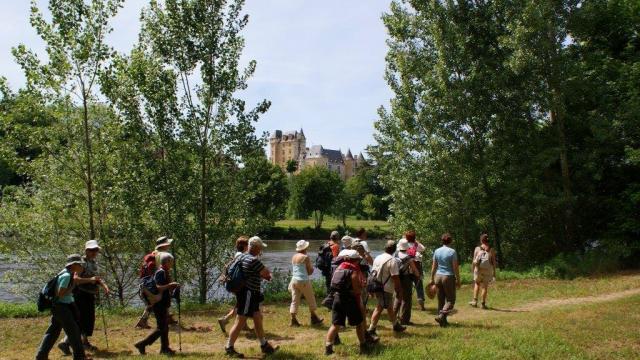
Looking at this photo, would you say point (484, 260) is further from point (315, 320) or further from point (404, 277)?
point (315, 320)

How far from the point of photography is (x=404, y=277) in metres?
10.9

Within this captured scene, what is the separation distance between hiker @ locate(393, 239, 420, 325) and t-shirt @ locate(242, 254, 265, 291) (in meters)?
3.07

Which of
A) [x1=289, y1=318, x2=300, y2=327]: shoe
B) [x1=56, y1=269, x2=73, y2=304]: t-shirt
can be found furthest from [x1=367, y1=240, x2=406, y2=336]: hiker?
[x1=56, y1=269, x2=73, y2=304]: t-shirt

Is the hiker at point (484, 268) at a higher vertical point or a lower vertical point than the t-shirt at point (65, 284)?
lower

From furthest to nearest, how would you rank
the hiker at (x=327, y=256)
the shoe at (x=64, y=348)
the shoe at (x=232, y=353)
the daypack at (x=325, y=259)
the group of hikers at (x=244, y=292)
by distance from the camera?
the daypack at (x=325, y=259), the hiker at (x=327, y=256), the shoe at (x=64, y=348), the shoe at (x=232, y=353), the group of hikers at (x=244, y=292)

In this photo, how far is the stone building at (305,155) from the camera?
176 meters

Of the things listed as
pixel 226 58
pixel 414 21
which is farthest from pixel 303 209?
pixel 226 58

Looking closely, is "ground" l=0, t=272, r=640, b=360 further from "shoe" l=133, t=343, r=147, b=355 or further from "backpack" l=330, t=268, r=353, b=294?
"backpack" l=330, t=268, r=353, b=294

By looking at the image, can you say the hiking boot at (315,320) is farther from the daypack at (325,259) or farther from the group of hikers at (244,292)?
the daypack at (325,259)

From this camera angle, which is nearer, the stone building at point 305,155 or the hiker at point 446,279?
the hiker at point 446,279

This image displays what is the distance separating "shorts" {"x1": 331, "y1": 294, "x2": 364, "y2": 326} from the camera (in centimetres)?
866

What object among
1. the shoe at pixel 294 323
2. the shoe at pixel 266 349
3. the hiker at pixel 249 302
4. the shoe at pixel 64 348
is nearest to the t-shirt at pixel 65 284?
the shoe at pixel 64 348

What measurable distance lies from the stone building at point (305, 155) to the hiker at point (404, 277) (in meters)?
160

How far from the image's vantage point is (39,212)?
61.1 ft
